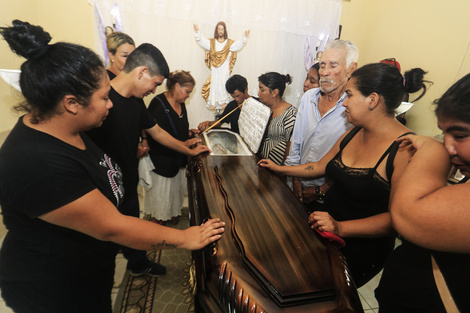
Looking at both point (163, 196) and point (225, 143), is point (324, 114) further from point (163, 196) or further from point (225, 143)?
point (163, 196)

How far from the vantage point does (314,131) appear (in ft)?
6.36

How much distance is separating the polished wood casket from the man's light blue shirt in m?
0.75

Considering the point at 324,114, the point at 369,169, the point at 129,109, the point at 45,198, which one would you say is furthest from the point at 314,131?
the point at 45,198

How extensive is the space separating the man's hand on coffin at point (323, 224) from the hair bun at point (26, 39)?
132 centimetres

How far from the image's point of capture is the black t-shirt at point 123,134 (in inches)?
58.8

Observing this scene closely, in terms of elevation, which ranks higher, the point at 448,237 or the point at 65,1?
the point at 65,1

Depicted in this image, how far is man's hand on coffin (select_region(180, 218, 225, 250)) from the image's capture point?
0.97 meters

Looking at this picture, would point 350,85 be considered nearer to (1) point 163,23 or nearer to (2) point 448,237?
(2) point 448,237

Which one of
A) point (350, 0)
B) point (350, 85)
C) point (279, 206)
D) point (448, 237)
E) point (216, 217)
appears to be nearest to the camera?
point (448, 237)

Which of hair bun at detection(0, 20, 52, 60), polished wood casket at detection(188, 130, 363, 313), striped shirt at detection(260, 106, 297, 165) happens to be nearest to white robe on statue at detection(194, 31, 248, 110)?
striped shirt at detection(260, 106, 297, 165)

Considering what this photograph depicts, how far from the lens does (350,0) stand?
3.50 metres

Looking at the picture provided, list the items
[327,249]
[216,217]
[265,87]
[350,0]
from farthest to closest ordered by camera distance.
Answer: [350,0] < [265,87] < [216,217] < [327,249]

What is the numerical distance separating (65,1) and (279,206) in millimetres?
3708

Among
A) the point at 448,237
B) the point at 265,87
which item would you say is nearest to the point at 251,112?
the point at 265,87
